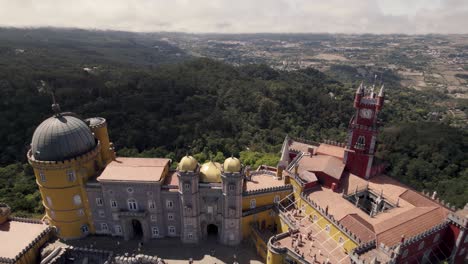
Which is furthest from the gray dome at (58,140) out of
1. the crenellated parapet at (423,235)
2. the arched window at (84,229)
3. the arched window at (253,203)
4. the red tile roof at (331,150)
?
the crenellated parapet at (423,235)

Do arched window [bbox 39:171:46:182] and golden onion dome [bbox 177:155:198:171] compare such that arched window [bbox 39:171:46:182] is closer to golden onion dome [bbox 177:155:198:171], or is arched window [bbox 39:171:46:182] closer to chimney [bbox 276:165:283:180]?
golden onion dome [bbox 177:155:198:171]

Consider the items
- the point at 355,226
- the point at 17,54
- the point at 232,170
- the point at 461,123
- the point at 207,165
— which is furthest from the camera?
the point at 461,123

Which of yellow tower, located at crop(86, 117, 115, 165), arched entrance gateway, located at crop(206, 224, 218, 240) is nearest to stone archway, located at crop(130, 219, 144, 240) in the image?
arched entrance gateway, located at crop(206, 224, 218, 240)

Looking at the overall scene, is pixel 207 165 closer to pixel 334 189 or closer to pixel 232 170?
pixel 232 170

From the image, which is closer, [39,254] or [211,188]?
[39,254]

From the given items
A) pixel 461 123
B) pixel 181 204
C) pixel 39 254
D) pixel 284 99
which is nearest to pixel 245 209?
pixel 181 204

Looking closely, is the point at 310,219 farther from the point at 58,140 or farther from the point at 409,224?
the point at 58,140

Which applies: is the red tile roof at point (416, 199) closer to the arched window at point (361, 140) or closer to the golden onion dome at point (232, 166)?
the arched window at point (361, 140)
